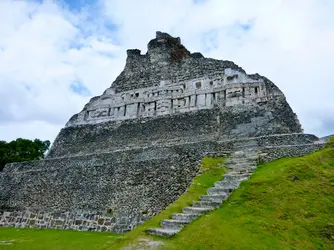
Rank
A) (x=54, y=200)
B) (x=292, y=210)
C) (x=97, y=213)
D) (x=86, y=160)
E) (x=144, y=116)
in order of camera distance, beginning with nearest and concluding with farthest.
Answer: (x=292, y=210)
(x=97, y=213)
(x=54, y=200)
(x=86, y=160)
(x=144, y=116)

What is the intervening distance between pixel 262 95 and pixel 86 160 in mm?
9452

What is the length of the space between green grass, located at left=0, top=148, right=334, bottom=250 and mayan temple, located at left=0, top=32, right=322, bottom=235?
48 centimetres

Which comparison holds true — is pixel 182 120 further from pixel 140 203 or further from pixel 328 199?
pixel 328 199

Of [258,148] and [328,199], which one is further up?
[258,148]

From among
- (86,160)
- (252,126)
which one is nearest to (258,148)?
(252,126)

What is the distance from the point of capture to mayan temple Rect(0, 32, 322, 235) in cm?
1216

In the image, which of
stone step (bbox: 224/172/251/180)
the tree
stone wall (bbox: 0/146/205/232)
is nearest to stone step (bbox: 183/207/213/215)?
stone step (bbox: 224/172/251/180)

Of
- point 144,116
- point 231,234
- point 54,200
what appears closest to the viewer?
point 231,234

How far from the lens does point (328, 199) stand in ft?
25.9

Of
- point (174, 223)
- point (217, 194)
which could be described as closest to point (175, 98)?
point (217, 194)

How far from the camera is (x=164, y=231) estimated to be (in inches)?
279

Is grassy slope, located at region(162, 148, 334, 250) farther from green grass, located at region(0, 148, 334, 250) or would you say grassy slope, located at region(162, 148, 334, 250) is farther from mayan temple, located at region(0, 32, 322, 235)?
mayan temple, located at region(0, 32, 322, 235)

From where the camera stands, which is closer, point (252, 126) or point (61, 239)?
point (61, 239)

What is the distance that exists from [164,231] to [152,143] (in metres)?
10.7
